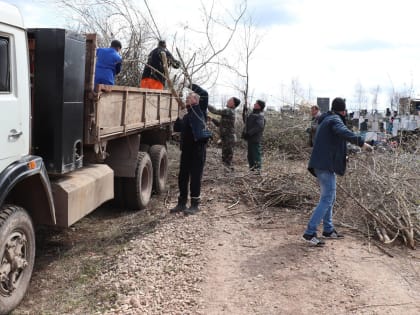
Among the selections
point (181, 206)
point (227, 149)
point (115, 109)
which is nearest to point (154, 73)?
point (227, 149)

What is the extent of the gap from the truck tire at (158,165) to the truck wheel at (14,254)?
13.8 ft

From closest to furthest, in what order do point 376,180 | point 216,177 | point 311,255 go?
point 311,255 < point 376,180 < point 216,177

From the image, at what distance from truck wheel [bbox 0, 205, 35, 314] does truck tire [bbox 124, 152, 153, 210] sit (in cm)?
297

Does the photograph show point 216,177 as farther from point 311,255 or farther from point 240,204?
point 311,255

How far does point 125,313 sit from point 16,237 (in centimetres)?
108

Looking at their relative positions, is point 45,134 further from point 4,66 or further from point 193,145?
point 193,145

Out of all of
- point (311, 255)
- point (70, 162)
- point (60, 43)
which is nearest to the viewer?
point (60, 43)

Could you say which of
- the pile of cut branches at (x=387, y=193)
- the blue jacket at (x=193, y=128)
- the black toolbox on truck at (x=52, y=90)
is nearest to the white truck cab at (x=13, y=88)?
the black toolbox on truck at (x=52, y=90)

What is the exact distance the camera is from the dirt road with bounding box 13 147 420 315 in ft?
13.4

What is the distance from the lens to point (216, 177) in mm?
9047

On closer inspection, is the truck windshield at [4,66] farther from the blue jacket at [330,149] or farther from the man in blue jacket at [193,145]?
the blue jacket at [330,149]

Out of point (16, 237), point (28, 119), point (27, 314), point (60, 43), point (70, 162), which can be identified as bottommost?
point (27, 314)

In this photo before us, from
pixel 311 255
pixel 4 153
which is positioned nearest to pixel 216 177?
pixel 311 255

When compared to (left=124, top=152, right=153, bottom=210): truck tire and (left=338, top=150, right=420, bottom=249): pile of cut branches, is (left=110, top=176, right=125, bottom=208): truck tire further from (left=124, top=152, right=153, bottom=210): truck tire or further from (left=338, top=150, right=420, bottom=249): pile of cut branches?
(left=338, top=150, right=420, bottom=249): pile of cut branches
